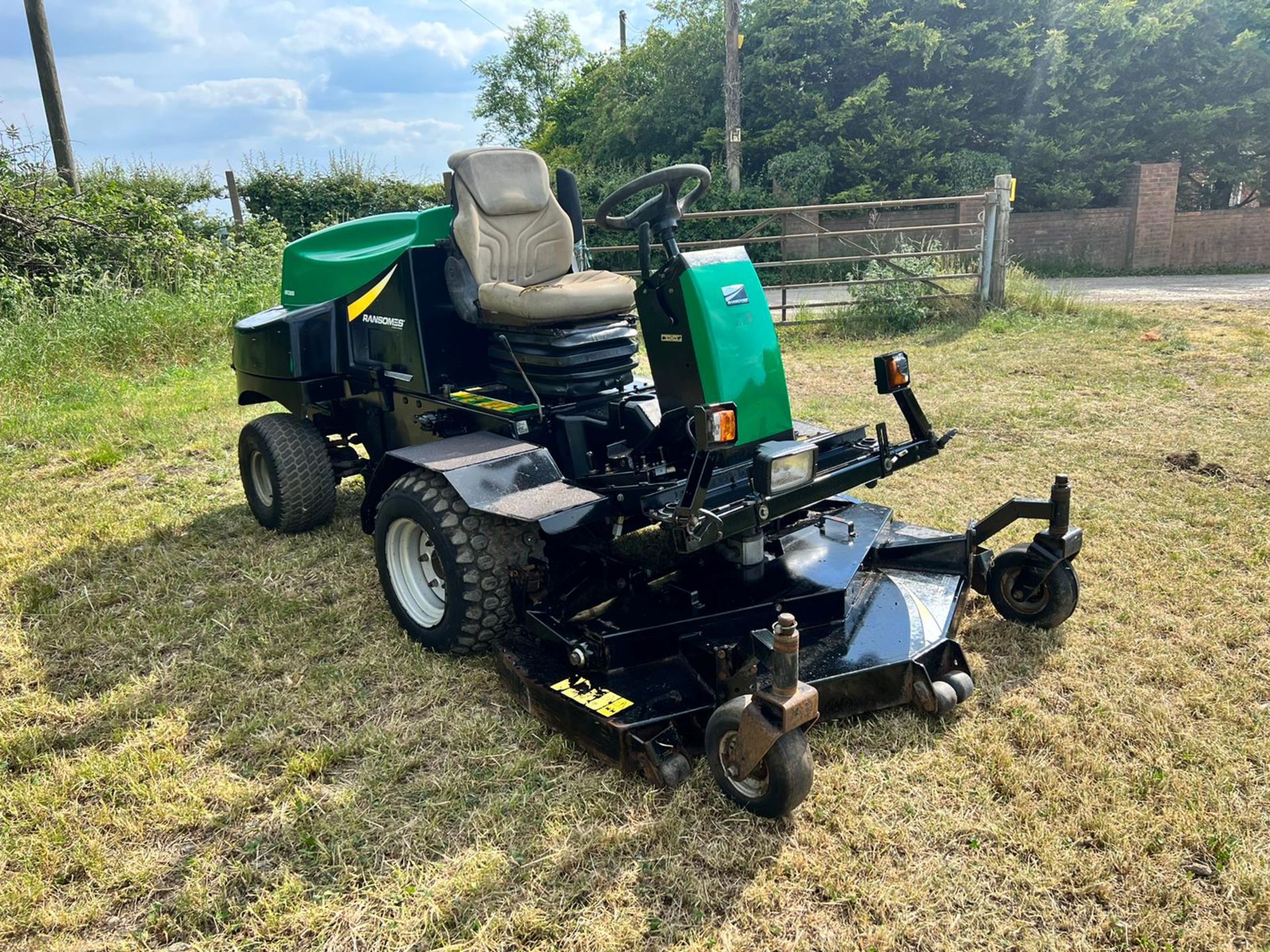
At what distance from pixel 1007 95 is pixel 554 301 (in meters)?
19.2

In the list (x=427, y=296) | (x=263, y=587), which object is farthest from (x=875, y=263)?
(x=263, y=587)

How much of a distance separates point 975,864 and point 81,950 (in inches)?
82.4

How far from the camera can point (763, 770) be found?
2311 mm

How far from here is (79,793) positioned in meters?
2.49

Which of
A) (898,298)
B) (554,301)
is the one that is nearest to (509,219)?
(554,301)

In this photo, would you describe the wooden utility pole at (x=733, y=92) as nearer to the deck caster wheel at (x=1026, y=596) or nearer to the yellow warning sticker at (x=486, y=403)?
the yellow warning sticker at (x=486, y=403)

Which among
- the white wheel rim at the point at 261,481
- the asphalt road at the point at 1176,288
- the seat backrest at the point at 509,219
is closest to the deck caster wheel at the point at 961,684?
the seat backrest at the point at 509,219

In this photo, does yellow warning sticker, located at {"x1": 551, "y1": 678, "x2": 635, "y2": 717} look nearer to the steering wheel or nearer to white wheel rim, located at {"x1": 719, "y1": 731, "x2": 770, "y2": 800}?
white wheel rim, located at {"x1": 719, "y1": 731, "x2": 770, "y2": 800}

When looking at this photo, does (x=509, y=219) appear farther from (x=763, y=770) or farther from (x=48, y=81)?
(x=48, y=81)

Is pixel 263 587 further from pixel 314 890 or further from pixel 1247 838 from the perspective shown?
pixel 1247 838

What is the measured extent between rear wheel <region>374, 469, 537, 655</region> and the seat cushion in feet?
2.33

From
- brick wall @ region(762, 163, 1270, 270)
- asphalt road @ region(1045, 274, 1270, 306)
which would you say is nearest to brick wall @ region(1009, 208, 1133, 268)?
brick wall @ region(762, 163, 1270, 270)

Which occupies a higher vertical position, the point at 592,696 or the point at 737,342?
the point at 737,342

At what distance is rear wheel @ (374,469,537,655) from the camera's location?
2924mm
